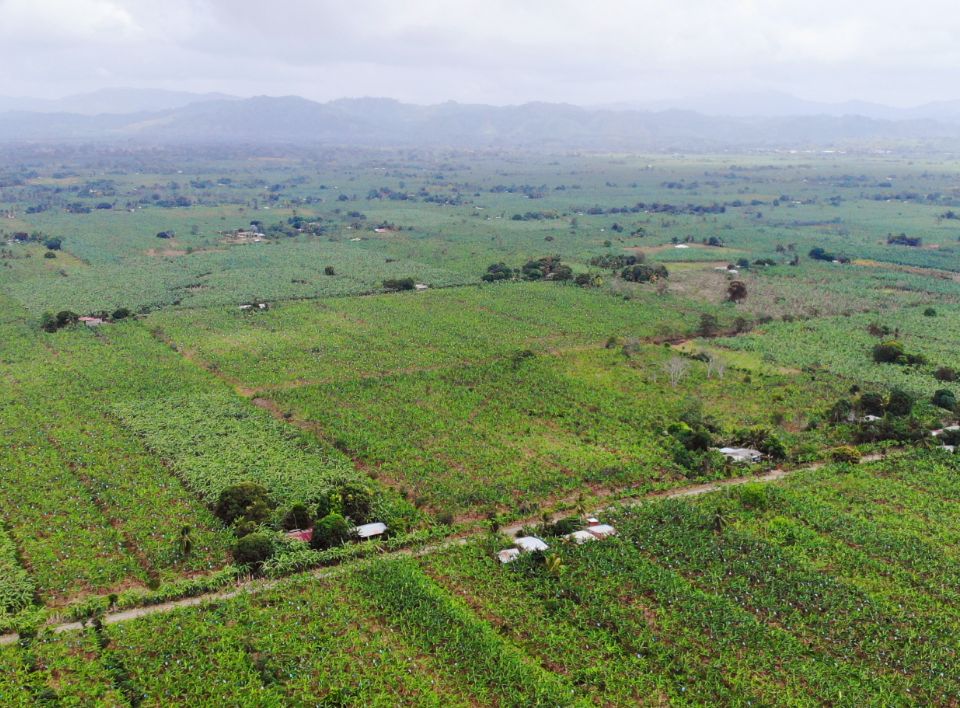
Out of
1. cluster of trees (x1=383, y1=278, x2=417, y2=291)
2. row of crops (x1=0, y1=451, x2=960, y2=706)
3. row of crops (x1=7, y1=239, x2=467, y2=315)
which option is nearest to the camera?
row of crops (x1=0, y1=451, x2=960, y2=706)

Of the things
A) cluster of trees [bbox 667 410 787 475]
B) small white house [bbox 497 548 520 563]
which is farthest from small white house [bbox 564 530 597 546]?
cluster of trees [bbox 667 410 787 475]

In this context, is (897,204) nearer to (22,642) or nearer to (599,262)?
(599,262)

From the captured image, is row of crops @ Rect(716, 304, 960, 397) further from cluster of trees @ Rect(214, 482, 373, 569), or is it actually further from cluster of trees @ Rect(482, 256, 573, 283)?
cluster of trees @ Rect(214, 482, 373, 569)

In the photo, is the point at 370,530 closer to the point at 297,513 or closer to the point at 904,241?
the point at 297,513

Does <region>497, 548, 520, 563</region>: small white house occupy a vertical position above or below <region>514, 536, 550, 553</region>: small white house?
below

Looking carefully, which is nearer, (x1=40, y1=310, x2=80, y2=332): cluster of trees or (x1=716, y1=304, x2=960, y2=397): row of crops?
(x1=716, y1=304, x2=960, y2=397): row of crops

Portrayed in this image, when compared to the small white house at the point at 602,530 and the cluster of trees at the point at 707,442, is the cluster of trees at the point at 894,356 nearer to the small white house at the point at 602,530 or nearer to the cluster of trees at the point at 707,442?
the cluster of trees at the point at 707,442

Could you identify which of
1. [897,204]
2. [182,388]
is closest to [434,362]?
[182,388]

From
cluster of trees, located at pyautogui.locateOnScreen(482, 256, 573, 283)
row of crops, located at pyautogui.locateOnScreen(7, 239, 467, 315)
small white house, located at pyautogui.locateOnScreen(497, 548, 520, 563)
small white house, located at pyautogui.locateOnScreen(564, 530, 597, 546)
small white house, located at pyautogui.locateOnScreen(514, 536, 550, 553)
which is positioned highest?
cluster of trees, located at pyautogui.locateOnScreen(482, 256, 573, 283)
